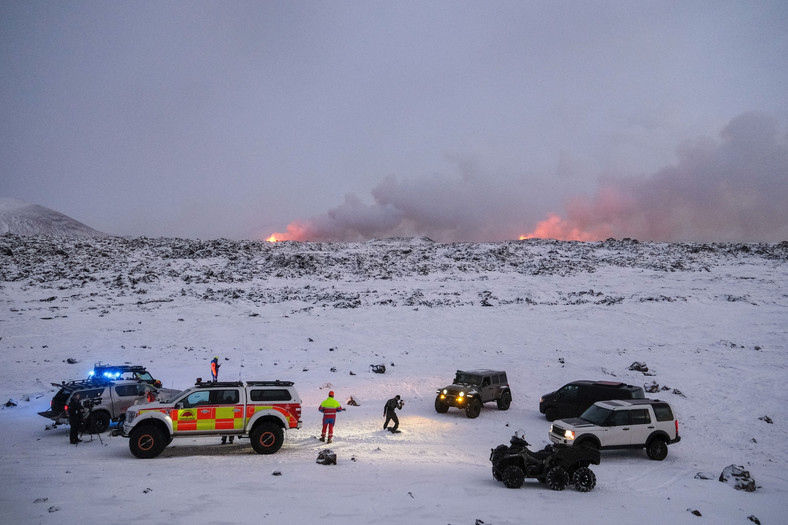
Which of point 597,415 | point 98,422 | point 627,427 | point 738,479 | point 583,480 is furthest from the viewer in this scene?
point 98,422

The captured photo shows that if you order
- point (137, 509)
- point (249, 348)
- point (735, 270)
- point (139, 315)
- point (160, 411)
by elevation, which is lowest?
point (137, 509)

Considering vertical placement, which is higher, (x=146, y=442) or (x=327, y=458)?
(x=146, y=442)

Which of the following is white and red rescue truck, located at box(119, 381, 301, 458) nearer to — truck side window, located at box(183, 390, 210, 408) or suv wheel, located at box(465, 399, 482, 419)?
truck side window, located at box(183, 390, 210, 408)

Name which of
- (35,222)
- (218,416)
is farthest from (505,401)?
(35,222)

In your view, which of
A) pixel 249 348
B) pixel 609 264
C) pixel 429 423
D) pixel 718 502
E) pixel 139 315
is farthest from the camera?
pixel 609 264

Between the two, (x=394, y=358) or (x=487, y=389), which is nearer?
(x=487, y=389)

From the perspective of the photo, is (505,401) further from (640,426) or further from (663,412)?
(663,412)

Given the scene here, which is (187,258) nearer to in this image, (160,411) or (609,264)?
(160,411)

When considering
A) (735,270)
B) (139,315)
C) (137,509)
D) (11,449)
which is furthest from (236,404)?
(735,270)

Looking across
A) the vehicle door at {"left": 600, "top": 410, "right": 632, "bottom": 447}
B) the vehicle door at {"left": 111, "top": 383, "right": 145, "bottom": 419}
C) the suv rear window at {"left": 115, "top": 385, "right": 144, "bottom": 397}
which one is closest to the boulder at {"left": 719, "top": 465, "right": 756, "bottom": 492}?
the vehicle door at {"left": 600, "top": 410, "right": 632, "bottom": 447}

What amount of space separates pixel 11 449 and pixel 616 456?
63.0ft

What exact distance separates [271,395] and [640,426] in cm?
1205

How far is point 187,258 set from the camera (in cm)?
6016

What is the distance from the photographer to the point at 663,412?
15.3 metres
